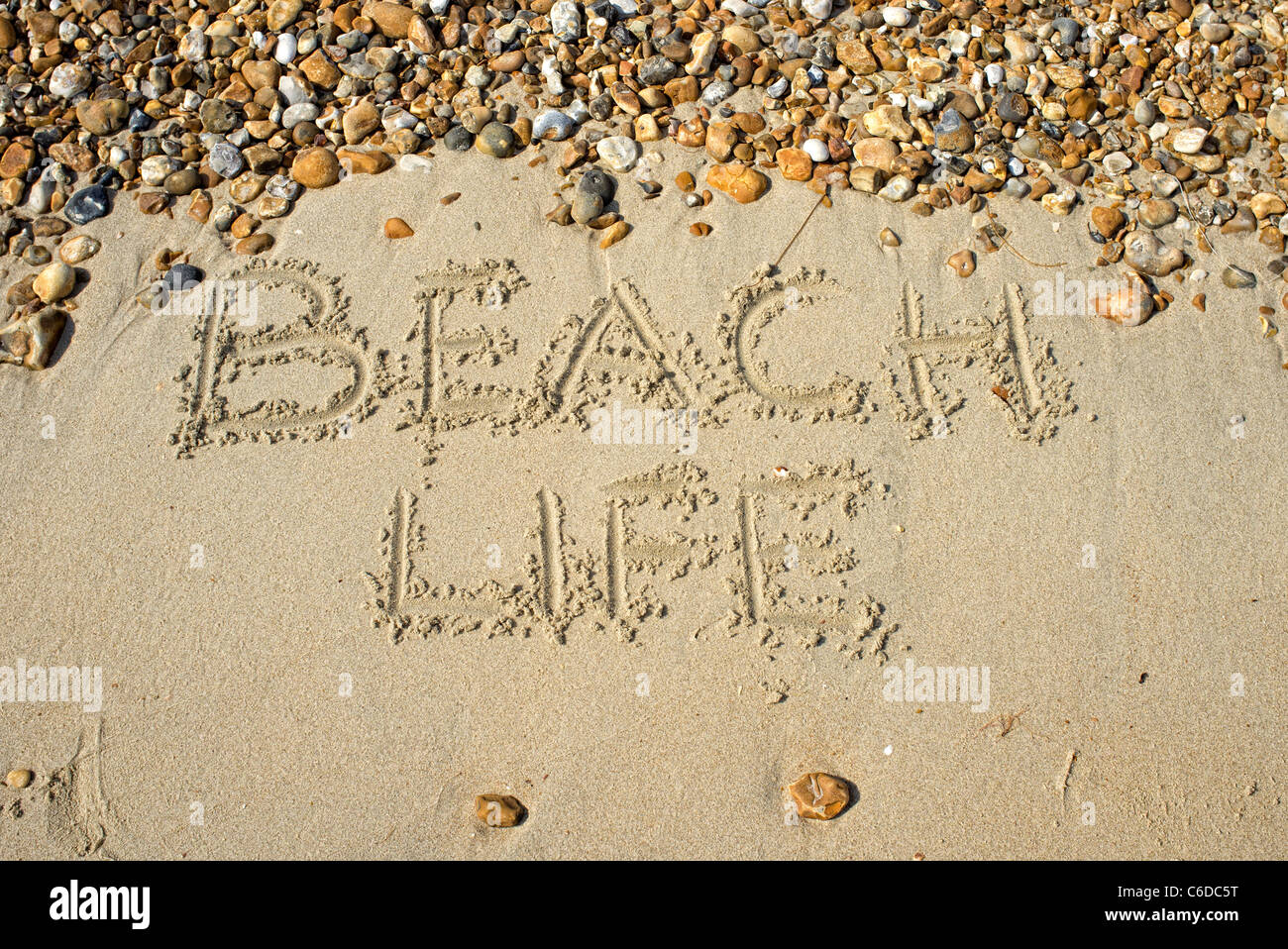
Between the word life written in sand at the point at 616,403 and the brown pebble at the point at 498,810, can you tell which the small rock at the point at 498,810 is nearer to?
the brown pebble at the point at 498,810

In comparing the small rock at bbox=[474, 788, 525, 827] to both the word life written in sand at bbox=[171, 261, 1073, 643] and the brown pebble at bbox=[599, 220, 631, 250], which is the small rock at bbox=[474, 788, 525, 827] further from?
the brown pebble at bbox=[599, 220, 631, 250]

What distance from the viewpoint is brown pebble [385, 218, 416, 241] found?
3033 millimetres

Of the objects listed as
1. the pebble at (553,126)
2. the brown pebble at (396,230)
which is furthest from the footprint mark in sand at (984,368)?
the brown pebble at (396,230)

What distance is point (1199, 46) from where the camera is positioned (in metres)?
3.31

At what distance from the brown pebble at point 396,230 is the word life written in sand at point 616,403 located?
0.22 meters

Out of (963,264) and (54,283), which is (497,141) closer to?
(54,283)

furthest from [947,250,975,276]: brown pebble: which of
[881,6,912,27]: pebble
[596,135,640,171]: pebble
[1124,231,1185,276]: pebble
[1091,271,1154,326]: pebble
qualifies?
[596,135,640,171]: pebble

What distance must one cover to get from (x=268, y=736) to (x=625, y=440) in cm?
139

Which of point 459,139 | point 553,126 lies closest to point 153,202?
point 459,139

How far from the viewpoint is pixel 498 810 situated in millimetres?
2352

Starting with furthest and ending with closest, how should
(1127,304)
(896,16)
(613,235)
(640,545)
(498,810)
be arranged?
(896,16) → (613,235) → (1127,304) → (640,545) → (498,810)

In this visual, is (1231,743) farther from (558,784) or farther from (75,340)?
(75,340)

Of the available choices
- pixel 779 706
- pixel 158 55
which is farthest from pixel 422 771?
pixel 158 55

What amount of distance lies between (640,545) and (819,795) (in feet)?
2.94
